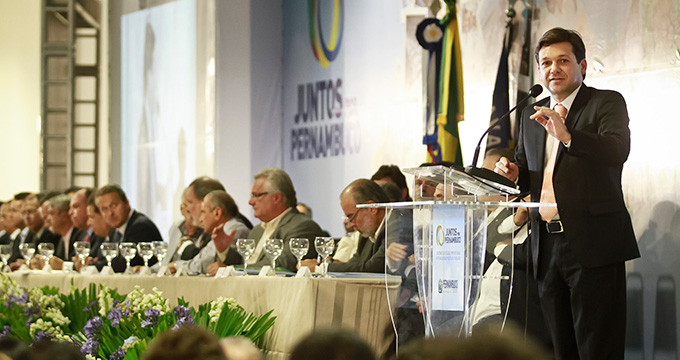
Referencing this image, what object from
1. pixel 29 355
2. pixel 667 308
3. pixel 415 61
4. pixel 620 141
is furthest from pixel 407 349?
pixel 415 61

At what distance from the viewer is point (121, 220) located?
7.30 metres

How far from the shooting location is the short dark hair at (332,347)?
145 cm

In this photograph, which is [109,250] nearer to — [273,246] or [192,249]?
[192,249]

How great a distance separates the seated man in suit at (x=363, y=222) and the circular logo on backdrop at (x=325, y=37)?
3382 millimetres

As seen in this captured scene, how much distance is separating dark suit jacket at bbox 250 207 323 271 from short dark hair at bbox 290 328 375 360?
4091mm

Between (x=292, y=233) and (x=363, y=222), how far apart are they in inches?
31.9

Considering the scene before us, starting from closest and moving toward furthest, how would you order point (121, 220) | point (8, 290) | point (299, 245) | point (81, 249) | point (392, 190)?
point (299, 245) → point (8, 290) → point (392, 190) → point (81, 249) → point (121, 220)

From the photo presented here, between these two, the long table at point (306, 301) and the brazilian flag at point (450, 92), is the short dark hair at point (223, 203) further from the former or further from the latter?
the long table at point (306, 301)


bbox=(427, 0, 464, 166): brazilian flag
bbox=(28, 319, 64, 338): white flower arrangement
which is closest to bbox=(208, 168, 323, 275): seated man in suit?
bbox=(427, 0, 464, 166): brazilian flag

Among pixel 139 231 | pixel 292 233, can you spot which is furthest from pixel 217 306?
pixel 139 231

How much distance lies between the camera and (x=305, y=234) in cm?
582

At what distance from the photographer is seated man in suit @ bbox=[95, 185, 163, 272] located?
23.5ft

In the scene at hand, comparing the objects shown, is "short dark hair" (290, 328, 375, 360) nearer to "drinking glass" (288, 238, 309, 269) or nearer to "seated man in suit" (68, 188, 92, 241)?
"drinking glass" (288, 238, 309, 269)

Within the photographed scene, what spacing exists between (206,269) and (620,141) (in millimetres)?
2946
